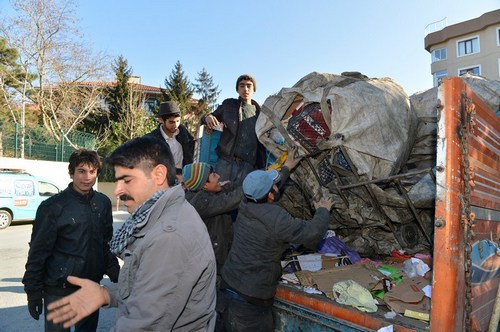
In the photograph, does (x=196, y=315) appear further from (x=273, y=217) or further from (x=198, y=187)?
(x=198, y=187)

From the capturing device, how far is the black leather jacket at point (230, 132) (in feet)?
12.3

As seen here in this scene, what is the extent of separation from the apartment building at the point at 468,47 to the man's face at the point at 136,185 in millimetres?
30752

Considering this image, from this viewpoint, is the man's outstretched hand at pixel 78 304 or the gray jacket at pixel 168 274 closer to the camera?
the gray jacket at pixel 168 274

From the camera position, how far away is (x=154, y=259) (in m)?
1.33

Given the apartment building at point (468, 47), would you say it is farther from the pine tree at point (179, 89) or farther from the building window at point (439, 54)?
the pine tree at point (179, 89)

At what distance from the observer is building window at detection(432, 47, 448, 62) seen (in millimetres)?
32594

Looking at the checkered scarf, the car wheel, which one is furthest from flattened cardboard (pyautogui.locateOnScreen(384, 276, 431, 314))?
the car wheel

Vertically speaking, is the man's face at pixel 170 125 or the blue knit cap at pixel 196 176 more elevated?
the man's face at pixel 170 125

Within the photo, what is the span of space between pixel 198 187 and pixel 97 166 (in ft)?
2.91

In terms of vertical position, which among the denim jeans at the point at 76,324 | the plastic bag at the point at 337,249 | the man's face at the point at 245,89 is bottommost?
the denim jeans at the point at 76,324

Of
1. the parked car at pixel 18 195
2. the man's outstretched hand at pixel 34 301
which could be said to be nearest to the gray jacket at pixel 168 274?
the man's outstretched hand at pixel 34 301

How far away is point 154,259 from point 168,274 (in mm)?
77

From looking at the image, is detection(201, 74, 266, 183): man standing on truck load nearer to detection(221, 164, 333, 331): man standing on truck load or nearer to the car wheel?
detection(221, 164, 333, 331): man standing on truck load

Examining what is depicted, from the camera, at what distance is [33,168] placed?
16.1 m
